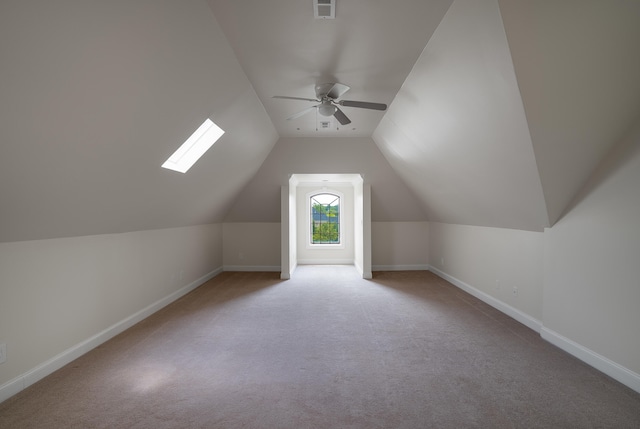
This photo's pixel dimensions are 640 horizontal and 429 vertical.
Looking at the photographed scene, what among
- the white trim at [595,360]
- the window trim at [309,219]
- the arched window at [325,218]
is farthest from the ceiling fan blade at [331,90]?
the arched window at [325,218]

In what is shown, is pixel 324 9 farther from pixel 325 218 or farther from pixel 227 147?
pixel 325 218

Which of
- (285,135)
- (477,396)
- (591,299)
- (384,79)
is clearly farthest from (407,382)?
(285,135)

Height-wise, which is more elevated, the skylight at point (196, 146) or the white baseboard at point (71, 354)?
the skylight at point (196, 146)

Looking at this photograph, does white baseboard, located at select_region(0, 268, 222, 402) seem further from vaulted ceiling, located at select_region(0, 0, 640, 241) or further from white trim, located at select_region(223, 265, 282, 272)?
white trim, located at select_region(223, 265, 282, 272)

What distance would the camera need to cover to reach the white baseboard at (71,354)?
2.33 meters

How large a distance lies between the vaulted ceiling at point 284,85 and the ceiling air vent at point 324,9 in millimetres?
60

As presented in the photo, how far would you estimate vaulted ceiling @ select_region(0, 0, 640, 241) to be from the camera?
177cm

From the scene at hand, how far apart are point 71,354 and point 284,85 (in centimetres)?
343

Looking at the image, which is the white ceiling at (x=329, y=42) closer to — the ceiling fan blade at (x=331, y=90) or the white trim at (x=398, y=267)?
the ceiling fan blade at (x=331, y=90)

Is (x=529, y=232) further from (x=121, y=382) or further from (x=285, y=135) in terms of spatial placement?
→ (x=121, y=382)

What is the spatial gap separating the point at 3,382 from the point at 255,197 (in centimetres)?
483

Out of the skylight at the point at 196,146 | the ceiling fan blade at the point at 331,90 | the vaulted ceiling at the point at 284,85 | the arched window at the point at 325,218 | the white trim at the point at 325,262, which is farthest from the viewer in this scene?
the arched window at the point at 325,218

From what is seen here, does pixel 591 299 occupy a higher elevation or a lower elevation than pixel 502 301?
higher

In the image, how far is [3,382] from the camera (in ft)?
7.45
